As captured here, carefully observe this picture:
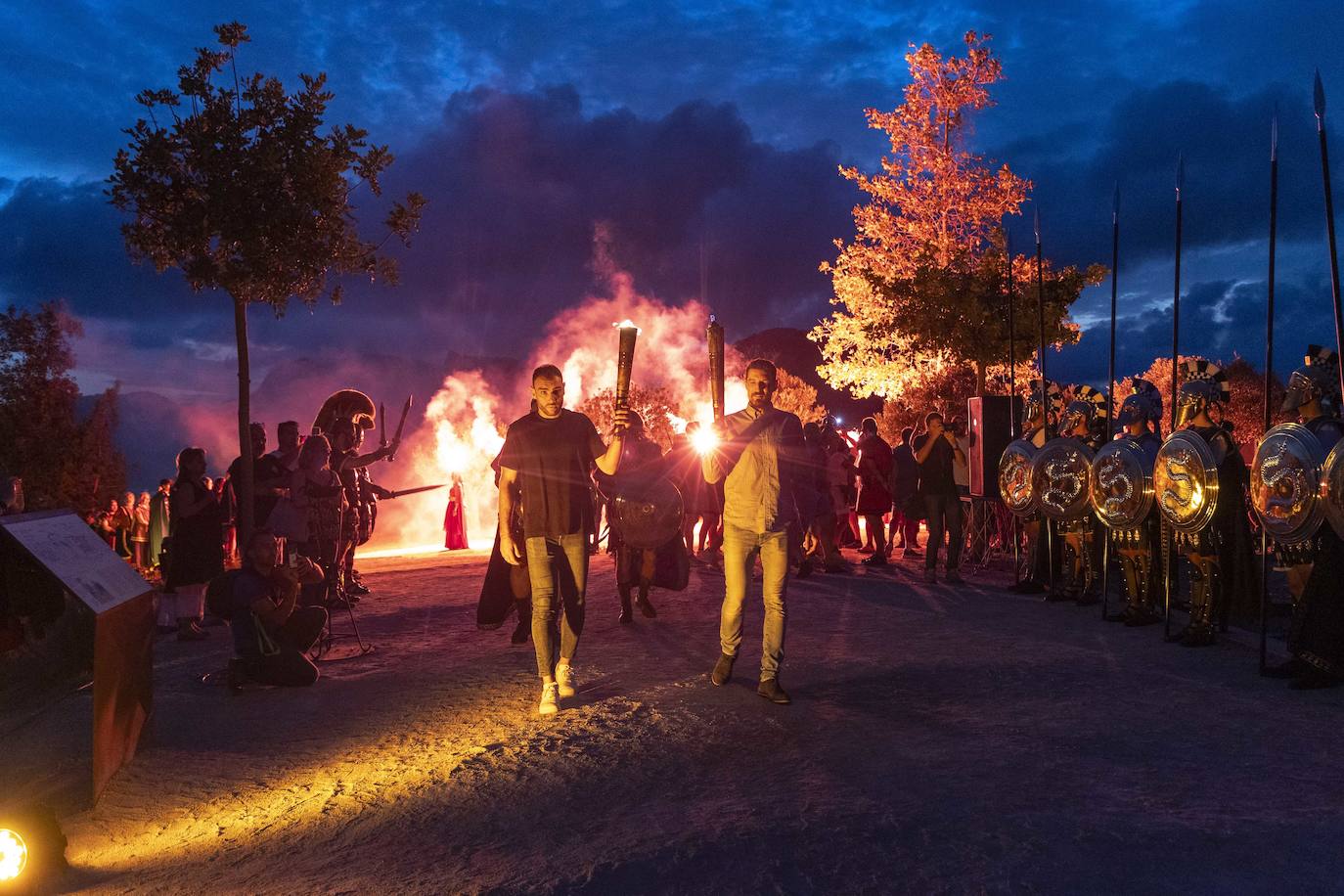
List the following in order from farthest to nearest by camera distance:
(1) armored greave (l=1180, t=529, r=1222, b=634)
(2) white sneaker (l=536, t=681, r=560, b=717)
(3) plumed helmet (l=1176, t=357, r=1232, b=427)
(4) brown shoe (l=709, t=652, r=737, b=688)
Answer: (3) plumed helmet (l=1176, t=357, r=1232, b=427)
(1) armored greave (l=1180, t=529, r=1222, b=634)
(4) brown shoe (l=709, t=652, r=737, b=688)
(2) white sneaker (l=536, t=681, r=560, b=717)

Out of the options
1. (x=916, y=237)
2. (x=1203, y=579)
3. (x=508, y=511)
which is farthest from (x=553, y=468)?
(x=916, y=237)

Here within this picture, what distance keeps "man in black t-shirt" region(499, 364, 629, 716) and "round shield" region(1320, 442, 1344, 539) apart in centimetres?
417

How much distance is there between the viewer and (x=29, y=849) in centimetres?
401

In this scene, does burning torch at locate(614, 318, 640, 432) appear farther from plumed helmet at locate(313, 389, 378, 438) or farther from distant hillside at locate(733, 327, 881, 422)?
distant hillside at locate(733, 327, 881, 422)

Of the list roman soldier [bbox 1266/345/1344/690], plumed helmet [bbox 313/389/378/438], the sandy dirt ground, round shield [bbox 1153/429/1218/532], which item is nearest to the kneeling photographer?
the sandy dirt ground

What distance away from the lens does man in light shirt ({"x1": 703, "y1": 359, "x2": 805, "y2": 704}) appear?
21.5 ft

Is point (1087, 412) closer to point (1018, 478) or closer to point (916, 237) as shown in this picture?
point (1018, 478)

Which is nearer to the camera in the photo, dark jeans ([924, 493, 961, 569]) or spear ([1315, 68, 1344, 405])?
spear ([1315, 68, 1344, 405])

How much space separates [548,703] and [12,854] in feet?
9.83

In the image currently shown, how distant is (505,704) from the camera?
6.71 meters

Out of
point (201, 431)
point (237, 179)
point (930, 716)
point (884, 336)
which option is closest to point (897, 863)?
point (930, 716)

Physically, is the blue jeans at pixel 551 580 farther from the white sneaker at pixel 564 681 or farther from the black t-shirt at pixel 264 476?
the black t-shirt at pixel 264 476

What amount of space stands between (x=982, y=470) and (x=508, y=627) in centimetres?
743

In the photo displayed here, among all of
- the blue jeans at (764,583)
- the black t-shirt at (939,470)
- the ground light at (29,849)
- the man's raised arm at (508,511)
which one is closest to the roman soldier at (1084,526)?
the black t-shirt at (939,470)
